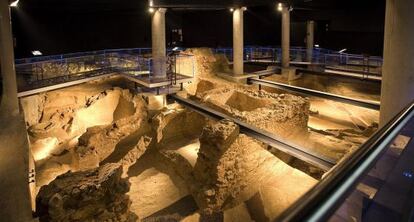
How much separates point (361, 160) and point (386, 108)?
21.8 feet

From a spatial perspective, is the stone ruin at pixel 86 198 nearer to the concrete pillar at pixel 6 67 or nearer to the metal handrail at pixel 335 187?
the concrete pillar at pixel 6 67

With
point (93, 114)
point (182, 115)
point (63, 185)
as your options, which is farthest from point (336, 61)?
point (63, 185)

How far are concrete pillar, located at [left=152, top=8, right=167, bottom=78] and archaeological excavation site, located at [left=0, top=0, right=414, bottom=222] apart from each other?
8cm

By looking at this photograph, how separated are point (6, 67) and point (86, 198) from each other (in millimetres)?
3175

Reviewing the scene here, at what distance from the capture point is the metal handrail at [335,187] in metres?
1.11

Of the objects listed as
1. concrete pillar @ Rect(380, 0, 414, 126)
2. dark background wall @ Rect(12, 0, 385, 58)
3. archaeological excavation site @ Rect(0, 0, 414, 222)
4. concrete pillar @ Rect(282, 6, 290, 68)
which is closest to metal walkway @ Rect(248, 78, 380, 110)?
archaeological excavation site @ Rect(0, 0, 414, 222)

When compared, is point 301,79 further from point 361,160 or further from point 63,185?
point 361,160

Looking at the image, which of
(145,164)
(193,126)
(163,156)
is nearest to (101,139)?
(145,164)

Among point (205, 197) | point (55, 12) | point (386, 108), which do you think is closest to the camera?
point (386, 108)

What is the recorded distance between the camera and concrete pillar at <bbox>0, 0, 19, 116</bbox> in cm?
457

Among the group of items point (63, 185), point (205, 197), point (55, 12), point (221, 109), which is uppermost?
point (55, 12)

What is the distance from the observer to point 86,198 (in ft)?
22.0

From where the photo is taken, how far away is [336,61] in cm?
2222

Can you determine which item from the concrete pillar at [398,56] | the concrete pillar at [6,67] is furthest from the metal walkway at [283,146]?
the concrete pillar at [6,67]
